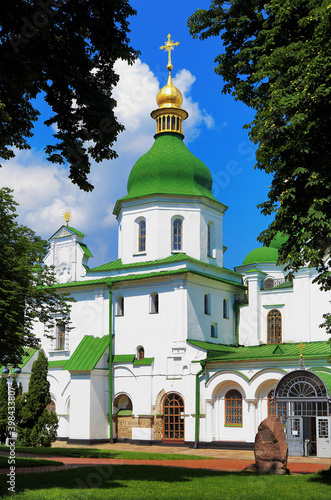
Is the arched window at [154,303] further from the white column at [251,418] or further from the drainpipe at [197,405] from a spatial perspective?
the white column at [251,418]

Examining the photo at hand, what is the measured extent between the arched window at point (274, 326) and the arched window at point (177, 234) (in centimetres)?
592

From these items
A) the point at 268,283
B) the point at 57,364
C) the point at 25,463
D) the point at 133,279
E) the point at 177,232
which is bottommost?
the point at 25,463

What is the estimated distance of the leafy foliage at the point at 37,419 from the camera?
26.8 metres

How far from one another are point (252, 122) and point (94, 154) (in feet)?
12.7

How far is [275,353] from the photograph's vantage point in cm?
2816

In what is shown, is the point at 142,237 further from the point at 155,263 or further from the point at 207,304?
the point at 207,304

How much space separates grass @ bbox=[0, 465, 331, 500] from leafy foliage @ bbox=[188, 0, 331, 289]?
4.50 m

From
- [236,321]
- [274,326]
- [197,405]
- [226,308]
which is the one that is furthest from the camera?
[236,321]

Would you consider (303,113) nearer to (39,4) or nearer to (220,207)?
(39,4)

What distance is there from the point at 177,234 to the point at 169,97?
314 inches

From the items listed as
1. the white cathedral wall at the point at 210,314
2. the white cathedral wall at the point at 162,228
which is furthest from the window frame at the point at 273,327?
the white cathedral wall at the point at 162,228

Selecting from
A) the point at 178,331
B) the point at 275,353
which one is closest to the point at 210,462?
the point at 275,353

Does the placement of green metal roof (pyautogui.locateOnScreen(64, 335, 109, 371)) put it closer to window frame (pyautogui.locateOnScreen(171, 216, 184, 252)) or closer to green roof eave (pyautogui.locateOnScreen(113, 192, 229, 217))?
window frame (pyautogui.locateOnScreen(171, 216, 184, 252))

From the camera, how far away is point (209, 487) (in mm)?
13391
